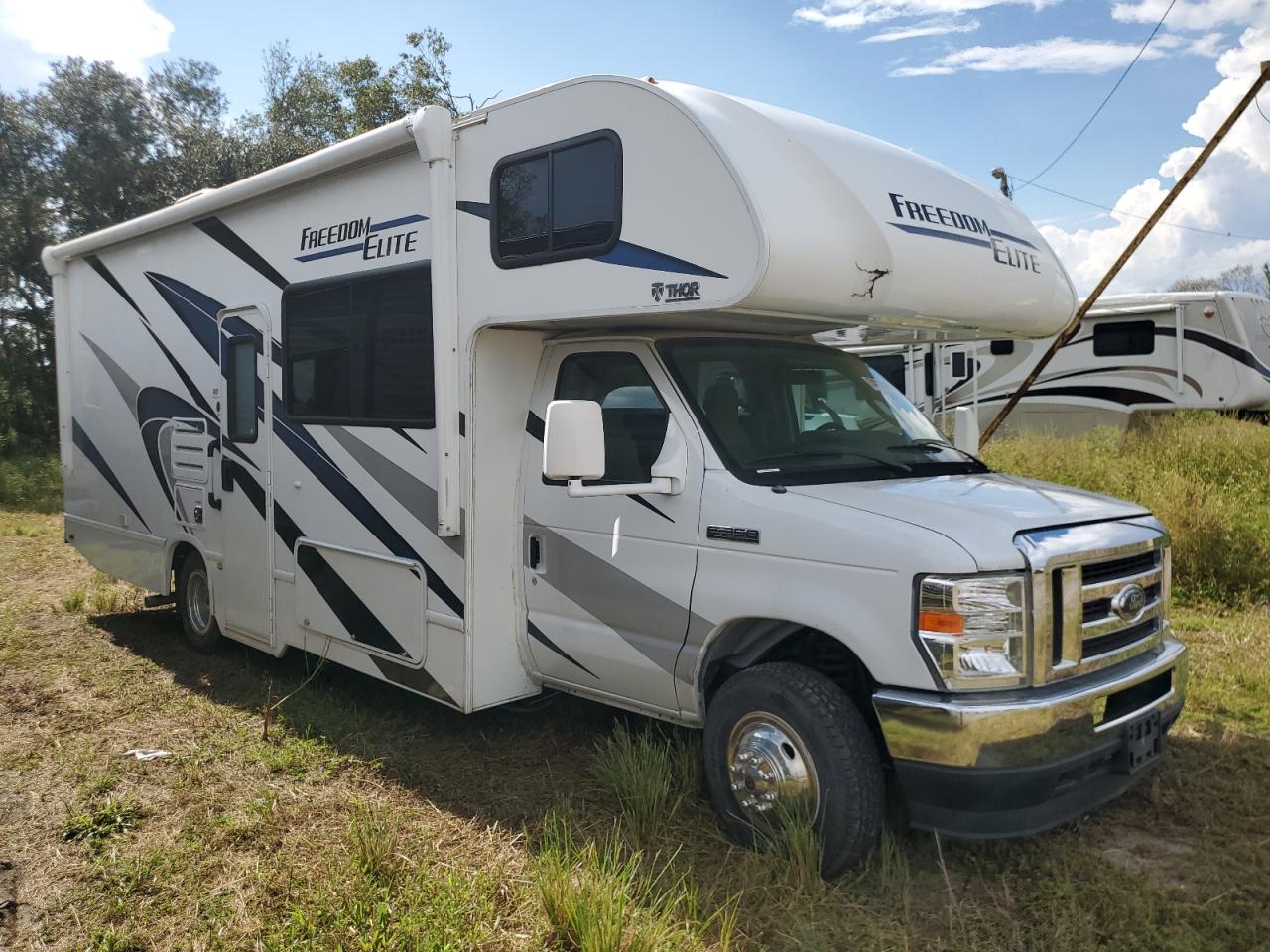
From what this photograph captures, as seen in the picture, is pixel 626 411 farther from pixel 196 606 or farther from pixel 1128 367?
pixel 1128 367

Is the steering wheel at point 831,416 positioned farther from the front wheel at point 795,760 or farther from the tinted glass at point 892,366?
the tinted glass at point 892,366

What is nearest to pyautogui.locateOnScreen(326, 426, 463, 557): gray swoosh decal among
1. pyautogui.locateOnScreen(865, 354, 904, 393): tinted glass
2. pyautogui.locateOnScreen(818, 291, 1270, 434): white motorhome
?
pyautogui.locateOnScreen(818, 291, 1270, 434): white motorhome

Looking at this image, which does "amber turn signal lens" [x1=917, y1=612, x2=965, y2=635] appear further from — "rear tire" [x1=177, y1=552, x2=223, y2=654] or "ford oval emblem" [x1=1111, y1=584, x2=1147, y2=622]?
"rear tire" [x1=177, y1=552, x2=223, y2=654]

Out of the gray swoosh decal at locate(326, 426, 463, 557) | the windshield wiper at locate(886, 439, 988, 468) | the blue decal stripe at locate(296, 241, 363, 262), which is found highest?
the blue decal stripe at locate(296, 241, 363, 262)

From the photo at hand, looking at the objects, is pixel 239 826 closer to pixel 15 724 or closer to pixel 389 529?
pixel 389 529

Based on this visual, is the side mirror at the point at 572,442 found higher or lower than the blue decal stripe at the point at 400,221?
lower

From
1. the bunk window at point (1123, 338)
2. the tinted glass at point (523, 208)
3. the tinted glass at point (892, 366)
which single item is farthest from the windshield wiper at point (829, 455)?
the bunk window at point (1123, 338)

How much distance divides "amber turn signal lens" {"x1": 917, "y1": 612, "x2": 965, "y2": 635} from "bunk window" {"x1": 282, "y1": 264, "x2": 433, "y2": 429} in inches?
102

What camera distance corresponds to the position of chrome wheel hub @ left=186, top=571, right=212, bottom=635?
7.42 m

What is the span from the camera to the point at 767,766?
13.4 ft

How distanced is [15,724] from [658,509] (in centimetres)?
400

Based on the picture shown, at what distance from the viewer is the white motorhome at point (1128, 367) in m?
13.9

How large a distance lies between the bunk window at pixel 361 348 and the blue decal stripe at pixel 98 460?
2.63 metres

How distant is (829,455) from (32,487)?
15.6 m
